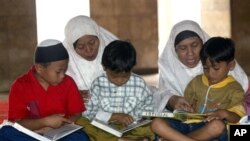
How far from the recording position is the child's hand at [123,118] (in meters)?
4.02

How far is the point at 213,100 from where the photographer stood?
4043 mm

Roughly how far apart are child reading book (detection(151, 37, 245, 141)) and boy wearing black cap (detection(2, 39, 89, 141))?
0.57 meters

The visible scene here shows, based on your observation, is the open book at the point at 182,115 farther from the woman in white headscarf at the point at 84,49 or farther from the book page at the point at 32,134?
the woman in white headscarf at the point at 84,49

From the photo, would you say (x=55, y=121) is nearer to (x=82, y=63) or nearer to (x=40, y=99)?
(x=40, y=99)

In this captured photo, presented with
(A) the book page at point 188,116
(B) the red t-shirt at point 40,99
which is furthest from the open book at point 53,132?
(A) the book page at point 188,116

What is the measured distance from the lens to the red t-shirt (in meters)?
4.05

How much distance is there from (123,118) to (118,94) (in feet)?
0.74

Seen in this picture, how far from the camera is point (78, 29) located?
15.0 ft

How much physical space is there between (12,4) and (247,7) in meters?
3.75

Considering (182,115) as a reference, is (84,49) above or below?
above

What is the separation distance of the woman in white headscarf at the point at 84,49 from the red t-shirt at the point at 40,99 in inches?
13.6

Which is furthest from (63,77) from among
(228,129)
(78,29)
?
(228,129)

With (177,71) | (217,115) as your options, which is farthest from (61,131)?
(177,71)

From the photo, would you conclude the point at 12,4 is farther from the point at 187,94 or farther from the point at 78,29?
the point at 187,94
